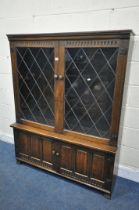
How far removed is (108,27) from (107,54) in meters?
0.41

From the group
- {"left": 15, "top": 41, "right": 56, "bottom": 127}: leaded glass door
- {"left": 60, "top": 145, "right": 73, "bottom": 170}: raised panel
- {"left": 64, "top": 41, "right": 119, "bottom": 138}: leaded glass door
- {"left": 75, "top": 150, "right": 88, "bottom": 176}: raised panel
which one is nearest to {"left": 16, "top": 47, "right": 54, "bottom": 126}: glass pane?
{"left": 15, "top": 41, "right": 56, "bottom": 127}: leaded glass door

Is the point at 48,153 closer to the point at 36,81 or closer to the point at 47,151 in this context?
the point at 47,151

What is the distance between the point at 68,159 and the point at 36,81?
93 cm

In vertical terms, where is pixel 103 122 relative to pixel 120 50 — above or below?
below

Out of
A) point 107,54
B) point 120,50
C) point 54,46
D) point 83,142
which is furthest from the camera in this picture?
point 83,142

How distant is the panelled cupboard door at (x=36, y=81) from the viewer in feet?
5.74

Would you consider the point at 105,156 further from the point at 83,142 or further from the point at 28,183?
the point at 28,183

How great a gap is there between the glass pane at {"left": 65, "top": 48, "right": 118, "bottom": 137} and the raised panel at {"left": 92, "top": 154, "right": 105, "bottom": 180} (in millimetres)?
229

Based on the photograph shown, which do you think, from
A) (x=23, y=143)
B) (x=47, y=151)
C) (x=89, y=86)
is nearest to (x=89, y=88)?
(x=89, y=86)

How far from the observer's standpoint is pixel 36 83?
6.27 ft

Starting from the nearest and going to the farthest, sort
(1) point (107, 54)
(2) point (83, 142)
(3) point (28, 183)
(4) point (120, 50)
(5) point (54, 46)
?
(4) point (120, 50) → (1) point (107, 54) → (5) point (54, 46) → (2) point (83, 142) → (3) point (28, 183)

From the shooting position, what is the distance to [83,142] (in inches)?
68.8

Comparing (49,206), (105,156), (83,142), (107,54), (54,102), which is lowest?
(49,206)

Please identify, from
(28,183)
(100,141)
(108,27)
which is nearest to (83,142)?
(100,141)
